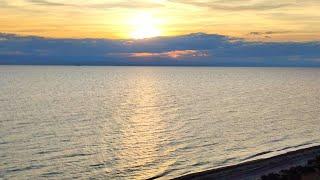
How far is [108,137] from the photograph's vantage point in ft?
184

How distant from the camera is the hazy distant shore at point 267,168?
1453 inches

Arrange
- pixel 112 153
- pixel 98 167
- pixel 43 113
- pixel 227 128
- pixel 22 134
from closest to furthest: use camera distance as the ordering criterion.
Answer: pixel 98 167, pixel 112 153, pixel 22 134, pixel 227 128, pixel 43 113

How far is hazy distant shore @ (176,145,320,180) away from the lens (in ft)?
121

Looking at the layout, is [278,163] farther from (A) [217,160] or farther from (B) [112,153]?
(B) [112,153]

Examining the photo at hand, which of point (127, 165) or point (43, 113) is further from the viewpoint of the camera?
point (43, 113)

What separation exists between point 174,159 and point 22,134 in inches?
761

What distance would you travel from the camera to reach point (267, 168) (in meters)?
39.9

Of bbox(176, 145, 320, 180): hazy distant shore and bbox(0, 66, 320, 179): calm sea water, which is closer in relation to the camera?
bbox(176, 145, 320, 180): hazy distant shore

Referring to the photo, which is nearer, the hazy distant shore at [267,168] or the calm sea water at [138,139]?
the hazy distant shore at [267,168]

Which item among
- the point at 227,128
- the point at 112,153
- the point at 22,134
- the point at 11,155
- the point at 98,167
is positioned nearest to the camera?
the point at 98,167

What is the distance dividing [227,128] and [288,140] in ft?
31.2

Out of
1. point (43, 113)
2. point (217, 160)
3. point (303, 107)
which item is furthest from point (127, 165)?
point (303, 107)

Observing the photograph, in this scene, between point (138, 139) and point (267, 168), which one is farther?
point (138, 139)

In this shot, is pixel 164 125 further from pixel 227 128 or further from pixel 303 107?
pixel 303 107
